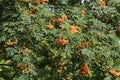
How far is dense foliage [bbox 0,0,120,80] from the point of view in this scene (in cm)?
643

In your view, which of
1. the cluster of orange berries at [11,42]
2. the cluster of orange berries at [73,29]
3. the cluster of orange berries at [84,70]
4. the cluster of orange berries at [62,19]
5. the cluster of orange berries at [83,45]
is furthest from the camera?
the cluster of orange berries at [84,70]

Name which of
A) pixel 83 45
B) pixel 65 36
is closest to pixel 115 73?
pixel 83 45

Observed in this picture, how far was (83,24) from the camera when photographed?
6.94 meters

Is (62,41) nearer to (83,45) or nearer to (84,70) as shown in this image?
(83,45)

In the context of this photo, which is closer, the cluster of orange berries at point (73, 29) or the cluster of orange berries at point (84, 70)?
the cluster of orange berries at point (73, 29)

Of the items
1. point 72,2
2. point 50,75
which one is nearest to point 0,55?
point 50,75

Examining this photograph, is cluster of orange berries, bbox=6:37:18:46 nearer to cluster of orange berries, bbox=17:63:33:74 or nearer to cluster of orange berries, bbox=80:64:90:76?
cluster of orange berries, bbox=17:63:33:74

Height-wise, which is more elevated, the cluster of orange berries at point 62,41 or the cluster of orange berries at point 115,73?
the cluster of orange berries at point 62,41

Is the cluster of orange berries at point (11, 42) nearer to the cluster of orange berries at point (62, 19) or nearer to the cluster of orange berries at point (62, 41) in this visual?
the cluster of orange berries at point (62, 41)

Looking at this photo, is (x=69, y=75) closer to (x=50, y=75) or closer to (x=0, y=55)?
(x=50, y=75)

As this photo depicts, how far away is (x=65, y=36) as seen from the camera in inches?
251

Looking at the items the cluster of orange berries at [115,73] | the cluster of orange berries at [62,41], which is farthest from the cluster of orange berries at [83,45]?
the cluster of orange berries at [115,73]

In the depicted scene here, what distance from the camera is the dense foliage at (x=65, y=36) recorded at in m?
6.43

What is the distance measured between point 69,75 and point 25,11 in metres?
2.35
